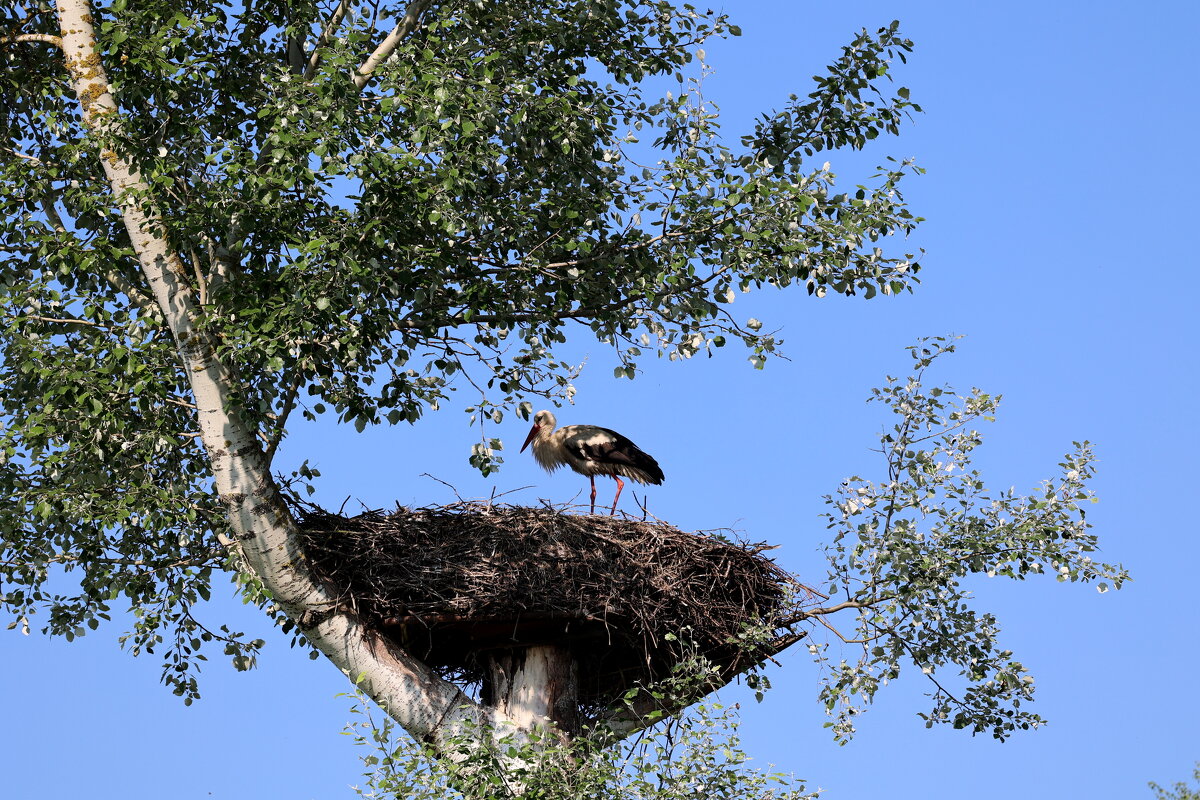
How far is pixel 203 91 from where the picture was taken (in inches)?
488

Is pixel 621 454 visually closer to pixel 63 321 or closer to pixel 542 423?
pixel 542 423

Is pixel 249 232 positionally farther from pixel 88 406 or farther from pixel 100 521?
pixel 100 521

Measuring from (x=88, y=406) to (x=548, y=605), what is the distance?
4.21m

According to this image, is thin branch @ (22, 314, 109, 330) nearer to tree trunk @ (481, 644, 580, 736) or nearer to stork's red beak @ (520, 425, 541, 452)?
tree trunk @ (481, 644, 580, 736)

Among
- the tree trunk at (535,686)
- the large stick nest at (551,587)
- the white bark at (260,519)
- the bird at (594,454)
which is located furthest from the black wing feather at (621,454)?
the white bark at (260,519)

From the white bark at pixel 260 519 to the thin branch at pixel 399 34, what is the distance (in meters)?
2.29

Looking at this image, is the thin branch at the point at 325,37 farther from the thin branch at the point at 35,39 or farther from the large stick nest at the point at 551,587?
the large stick nest at the point at 551,587

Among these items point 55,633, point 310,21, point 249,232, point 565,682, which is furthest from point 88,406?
point 565,682

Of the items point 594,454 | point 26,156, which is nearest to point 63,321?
point 26,156

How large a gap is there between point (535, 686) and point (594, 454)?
14.0 ft

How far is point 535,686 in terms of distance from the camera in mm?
12570

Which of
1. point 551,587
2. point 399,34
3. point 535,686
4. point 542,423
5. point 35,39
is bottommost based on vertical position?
point 535,686

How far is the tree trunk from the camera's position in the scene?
12516mm

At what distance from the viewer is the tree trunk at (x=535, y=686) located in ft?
41.1
